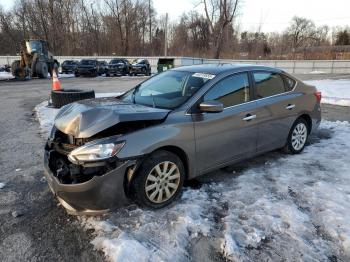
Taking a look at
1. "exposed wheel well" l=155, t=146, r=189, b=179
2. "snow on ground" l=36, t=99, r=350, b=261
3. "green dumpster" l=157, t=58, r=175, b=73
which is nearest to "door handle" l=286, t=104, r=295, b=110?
"snow on ground" l=36, t=99, r=350, b=261

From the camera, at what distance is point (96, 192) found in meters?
3.33

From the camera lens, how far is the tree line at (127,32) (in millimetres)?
50219

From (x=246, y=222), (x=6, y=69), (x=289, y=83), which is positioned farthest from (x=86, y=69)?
(x=246, y=222)

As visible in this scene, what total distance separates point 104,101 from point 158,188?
4.78ft

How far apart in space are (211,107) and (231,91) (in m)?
0.74

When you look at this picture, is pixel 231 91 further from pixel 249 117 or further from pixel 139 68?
pixel 139 68

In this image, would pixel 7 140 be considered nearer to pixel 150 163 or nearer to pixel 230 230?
pixel 150 163

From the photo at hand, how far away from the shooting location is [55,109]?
973 cm

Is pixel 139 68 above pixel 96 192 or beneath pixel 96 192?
above

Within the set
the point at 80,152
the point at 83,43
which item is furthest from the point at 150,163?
the point at 83,43

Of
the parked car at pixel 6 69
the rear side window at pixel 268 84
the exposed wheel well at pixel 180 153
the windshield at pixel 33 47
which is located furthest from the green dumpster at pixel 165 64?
the exposed wheel well at pixel 180 153

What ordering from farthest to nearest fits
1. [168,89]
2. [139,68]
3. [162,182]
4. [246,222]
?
[139,68] < [168,89] < [162,182] < [246,222]

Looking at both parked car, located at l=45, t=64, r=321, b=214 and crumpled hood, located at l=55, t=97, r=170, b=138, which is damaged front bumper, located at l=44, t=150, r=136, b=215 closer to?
parked car, located at l=45, t=64, r=321, b=214

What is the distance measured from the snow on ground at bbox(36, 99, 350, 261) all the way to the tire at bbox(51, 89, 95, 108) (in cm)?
548
